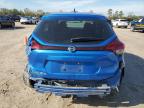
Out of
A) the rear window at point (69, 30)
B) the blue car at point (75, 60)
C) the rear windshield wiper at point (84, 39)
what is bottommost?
the blue car at point (75, 60)

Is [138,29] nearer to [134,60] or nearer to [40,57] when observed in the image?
[134,60]

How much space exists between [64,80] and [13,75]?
3115mm

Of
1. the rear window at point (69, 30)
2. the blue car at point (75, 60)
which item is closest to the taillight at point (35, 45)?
the blue car at point (75, 60)

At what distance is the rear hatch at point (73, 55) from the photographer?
5543 millimetres

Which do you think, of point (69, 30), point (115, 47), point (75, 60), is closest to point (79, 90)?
point (75, 60)

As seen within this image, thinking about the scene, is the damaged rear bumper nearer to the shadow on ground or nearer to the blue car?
the blue car

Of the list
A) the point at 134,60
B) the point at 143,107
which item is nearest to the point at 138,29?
the point at 134,60

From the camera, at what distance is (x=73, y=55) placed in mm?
5520

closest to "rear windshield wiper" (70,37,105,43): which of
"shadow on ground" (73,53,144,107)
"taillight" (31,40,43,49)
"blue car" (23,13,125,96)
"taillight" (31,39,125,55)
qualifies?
"blue car" (23,13,125,96)

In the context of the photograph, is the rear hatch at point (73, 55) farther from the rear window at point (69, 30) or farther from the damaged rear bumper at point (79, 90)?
the damaged rear bumper at point (79, 90)

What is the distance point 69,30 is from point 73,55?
0.62 m

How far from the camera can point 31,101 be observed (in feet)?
20.6

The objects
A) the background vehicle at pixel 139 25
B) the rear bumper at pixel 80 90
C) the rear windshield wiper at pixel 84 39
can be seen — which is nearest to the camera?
the rear bumper at pixel 80 90

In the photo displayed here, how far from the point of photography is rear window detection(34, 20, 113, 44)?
574cm
